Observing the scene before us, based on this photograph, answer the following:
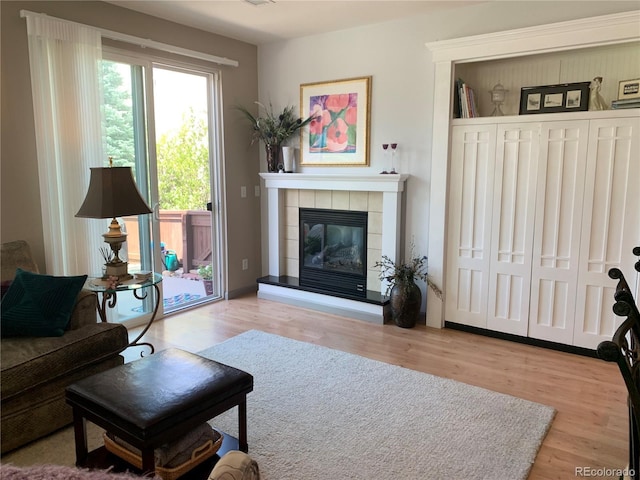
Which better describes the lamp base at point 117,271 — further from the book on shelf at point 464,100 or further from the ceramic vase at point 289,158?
the book on shelf at point 464,100

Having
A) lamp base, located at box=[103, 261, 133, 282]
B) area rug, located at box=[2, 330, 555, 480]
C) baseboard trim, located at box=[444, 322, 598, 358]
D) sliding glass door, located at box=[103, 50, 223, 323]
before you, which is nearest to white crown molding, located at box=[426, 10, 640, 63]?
baseboard trim, located at box=[444, 322, 598, 358]

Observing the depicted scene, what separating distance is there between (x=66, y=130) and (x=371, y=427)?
2.94 meters

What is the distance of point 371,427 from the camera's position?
8.32 ft

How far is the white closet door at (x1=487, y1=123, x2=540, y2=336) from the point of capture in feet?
11.9

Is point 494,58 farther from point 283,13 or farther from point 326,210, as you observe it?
point 326,210

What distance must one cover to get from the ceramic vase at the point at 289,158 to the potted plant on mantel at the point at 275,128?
0.08 meters

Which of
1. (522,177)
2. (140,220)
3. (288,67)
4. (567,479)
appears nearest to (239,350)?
(140,220)

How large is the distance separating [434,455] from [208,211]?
3.43 m

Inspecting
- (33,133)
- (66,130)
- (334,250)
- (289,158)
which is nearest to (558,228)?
(334,250)

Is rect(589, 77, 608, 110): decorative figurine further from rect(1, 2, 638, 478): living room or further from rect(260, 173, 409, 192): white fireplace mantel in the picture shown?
rect(260, 173, 409, 192): white fireplace mantel

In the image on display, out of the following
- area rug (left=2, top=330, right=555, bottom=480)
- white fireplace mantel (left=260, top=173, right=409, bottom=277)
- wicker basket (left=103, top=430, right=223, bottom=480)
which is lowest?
area rug (left=2, top=330, right=555, bottom=480)

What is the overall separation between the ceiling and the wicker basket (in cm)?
323

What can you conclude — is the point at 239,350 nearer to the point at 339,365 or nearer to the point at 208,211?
the point at 339,365

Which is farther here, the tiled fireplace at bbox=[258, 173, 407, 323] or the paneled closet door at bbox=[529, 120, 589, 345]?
the tiled fireplace at bbox=[258, 173, 407, 323]
